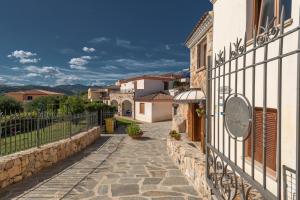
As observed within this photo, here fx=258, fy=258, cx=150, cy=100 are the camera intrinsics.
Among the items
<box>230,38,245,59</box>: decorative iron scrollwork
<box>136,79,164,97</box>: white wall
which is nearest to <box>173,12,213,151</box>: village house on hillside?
<box>230,38,245,59</box>: decorative iron scrollwork

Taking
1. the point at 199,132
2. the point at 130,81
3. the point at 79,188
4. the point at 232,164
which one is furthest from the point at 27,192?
the point at 130,81

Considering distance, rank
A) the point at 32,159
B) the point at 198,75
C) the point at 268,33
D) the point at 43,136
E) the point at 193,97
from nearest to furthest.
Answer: the point at 268,33 < the point at 32,159 < the point at 43,136 < the point at 193,97 < the point at 198,75

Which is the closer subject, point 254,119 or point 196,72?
point 254,119

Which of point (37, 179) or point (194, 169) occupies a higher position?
point (194, 169)

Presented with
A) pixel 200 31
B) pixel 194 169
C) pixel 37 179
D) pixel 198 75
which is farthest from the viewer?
pixel 198 75

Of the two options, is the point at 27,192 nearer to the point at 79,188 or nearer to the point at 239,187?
the point at 79,188

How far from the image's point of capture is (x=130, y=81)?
163 ft

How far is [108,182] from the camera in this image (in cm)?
803

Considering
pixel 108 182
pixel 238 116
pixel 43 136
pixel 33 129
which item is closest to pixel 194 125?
pixel 108 182

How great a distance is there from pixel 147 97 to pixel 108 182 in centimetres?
3187

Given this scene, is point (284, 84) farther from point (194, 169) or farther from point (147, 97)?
point (147, 97)

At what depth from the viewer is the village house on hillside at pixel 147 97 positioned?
37.5m

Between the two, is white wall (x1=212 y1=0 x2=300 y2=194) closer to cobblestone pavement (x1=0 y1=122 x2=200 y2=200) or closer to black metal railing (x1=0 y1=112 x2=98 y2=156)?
cobblestone pavement (x1=0 y1=122 x2=200 y2=200)

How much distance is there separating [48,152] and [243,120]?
860 cm
